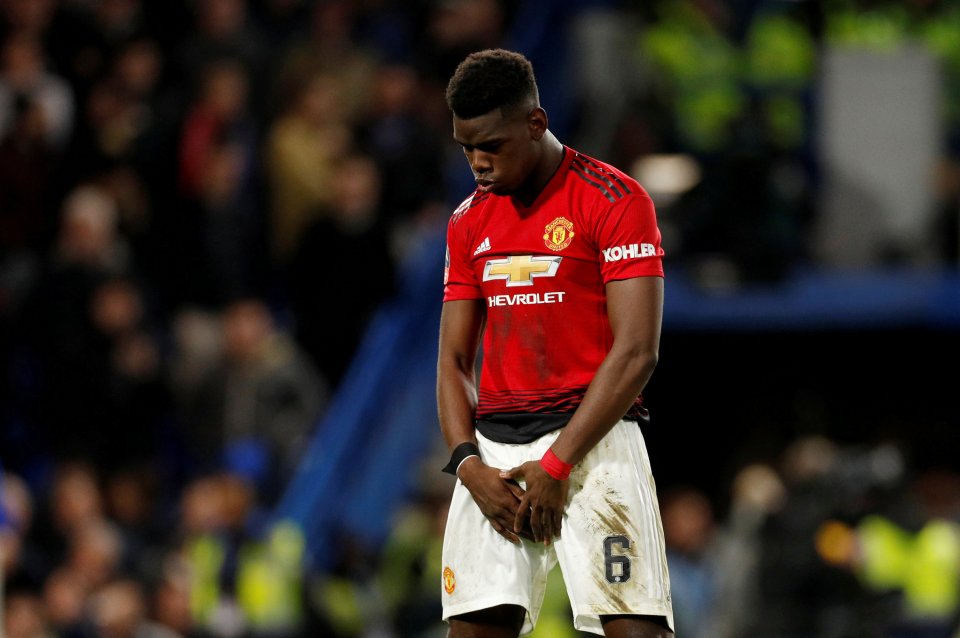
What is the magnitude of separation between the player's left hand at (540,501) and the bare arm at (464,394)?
7 cm

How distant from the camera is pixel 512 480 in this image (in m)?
4.55

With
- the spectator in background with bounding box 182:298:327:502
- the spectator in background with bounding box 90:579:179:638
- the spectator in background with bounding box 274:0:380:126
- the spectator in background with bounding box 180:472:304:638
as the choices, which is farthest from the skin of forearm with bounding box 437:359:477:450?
the spectator in background with bounding box 274:0:380:126

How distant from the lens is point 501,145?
14.6 feet

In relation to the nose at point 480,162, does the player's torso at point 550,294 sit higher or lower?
lower

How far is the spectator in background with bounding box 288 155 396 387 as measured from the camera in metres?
11.3

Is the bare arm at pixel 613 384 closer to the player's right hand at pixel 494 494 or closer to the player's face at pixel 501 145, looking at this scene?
the player's right hand at pixel 494 494

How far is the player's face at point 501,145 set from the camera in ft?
14.5

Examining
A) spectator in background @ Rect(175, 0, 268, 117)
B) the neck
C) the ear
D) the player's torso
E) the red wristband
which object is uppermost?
spectator in background @ Rect(175, 0, 268, 117)

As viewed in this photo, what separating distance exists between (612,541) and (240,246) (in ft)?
24.6

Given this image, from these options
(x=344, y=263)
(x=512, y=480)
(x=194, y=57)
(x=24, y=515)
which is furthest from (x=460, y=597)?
(x=194, y=57)

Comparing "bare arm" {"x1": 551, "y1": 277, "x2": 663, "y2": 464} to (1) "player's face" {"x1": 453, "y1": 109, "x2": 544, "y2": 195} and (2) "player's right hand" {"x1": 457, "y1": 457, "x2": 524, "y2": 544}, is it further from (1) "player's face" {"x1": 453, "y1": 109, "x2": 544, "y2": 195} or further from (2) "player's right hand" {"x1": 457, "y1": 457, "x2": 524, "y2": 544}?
(1) "player's face" {"x1": 453, "y1": 109, "x2": 544, "y2": 195}

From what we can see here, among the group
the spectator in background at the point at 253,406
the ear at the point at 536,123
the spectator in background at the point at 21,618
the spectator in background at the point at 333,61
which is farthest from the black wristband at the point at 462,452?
the spectator in background at the point at 333,61

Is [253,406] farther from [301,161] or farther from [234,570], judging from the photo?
[301,161]

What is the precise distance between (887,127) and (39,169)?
6370 mm
